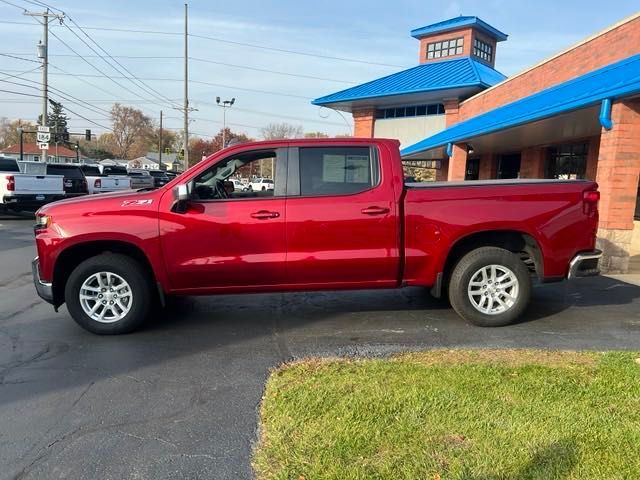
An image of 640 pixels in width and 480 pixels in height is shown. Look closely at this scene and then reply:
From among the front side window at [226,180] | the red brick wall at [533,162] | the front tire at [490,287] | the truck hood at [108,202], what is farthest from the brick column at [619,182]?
the red brick wall at [533,162]

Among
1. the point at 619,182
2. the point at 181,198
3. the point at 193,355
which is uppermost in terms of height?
the point at 619,182

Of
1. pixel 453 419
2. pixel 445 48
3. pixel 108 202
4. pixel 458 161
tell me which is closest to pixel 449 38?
pixel 445 48

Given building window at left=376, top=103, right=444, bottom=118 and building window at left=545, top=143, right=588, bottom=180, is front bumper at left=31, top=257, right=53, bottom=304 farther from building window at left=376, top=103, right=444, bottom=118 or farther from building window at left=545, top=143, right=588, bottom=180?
building window at left=376, top=103, right=444, bottom=118

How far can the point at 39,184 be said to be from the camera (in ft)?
53.5

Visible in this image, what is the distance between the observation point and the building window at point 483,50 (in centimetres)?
3361

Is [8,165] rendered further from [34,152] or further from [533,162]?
[34,152]

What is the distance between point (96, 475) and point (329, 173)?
346 cm

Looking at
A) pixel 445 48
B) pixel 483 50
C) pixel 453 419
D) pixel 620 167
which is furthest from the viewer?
pixel 483 50

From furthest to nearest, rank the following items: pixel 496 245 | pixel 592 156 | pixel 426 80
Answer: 1. pixel 426 80
2. pixel 592 156
3. pixel 496 245

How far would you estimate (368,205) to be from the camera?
5.20 metres

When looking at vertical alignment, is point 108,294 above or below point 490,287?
below

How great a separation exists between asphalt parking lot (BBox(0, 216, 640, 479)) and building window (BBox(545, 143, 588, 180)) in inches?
381

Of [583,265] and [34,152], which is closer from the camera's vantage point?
[583,265]

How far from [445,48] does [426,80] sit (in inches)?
276
